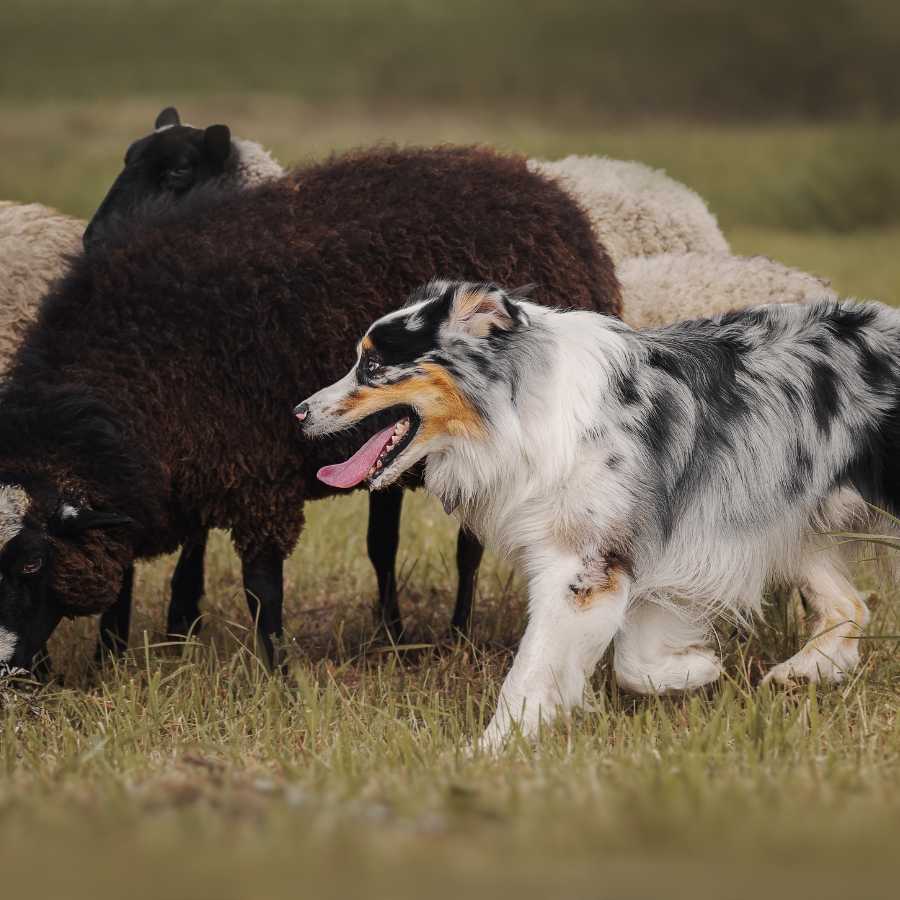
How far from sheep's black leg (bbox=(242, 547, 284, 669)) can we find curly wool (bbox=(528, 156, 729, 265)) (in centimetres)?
264

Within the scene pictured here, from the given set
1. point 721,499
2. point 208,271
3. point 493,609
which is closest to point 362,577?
point 493,609

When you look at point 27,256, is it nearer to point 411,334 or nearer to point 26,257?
point 26,257

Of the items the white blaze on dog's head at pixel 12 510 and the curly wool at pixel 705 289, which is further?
the curly wool at pixel 705 289

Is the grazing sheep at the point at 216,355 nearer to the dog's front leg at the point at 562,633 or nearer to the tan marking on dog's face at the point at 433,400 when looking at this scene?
the tan marking on dog's face at the point at 433,400

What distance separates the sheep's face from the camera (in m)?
7.21

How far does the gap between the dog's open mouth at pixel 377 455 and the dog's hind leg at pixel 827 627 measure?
150cm

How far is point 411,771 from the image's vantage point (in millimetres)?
3801

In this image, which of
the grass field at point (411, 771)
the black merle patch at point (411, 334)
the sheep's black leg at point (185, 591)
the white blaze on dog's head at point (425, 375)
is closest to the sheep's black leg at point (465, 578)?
the grass field at point (411, 771)

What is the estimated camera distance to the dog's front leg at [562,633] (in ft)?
14.5

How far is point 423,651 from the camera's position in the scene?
6.10 m

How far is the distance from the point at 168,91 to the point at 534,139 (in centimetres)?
1145

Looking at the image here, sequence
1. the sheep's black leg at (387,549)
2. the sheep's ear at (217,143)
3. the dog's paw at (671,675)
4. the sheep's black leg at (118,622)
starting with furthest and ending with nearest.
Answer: the sheep's ear at (217,143) < the sheep's black leg at (387,549) < the sheep's black leg at (118,622) < the dog's paw at (671,675)

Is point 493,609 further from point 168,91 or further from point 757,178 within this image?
point 168,91

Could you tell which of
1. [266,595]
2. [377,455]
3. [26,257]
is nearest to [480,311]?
[377,455]
